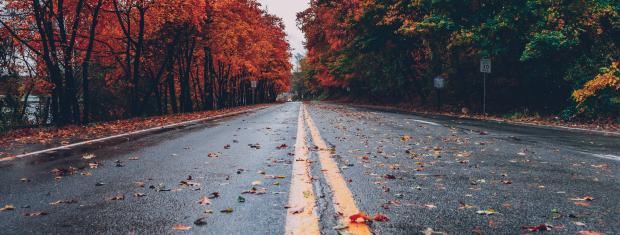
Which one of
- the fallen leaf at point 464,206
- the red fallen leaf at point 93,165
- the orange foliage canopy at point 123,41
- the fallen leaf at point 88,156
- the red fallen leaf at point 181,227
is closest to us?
the red fallen leaf at point 181,227

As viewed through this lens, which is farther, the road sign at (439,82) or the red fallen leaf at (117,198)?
the road sign at (439,82)

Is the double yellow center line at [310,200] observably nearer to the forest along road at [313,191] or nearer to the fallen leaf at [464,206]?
the forest along road at [313,191]

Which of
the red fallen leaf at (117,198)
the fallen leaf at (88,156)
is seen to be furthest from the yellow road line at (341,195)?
the fallen leaf at (88,156)

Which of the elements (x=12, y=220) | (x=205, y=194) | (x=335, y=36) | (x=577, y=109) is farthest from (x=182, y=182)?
(x=335, y=36)

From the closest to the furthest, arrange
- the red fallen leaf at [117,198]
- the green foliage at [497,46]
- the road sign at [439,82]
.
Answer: the red fallen leaf at [117,198], the green foliage at [497,46], the road sign at [439,82]

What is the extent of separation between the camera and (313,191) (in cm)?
393

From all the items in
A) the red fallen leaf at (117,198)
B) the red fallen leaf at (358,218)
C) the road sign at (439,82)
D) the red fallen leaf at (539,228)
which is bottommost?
the red fallen leaf at (117,198)

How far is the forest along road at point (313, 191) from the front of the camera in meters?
3.00

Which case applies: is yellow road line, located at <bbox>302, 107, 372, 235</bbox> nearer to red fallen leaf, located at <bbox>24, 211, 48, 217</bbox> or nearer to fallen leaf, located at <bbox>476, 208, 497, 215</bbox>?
fallen leaf, located at <bbox>476, 208, 497, 215</bbox>

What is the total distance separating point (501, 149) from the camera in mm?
7254

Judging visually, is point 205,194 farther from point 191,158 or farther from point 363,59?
point 363,59

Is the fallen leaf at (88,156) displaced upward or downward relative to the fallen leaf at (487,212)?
downward

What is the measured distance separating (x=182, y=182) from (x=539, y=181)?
349 centimetres

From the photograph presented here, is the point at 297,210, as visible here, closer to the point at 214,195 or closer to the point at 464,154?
the point at 214,195
